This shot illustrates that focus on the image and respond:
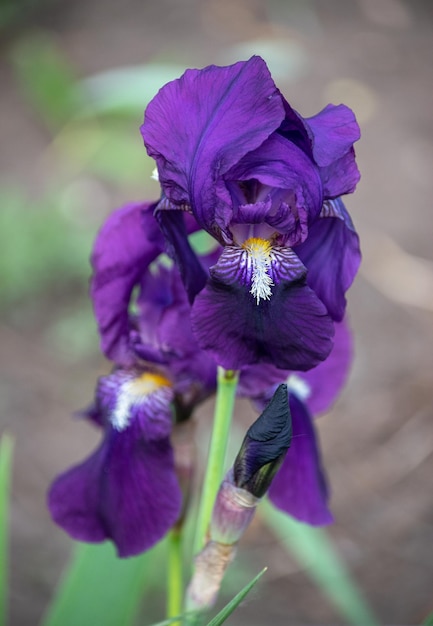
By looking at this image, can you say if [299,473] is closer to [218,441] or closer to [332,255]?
[218,441]

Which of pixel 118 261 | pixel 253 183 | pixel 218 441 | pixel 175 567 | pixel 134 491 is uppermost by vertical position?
pixel 253 183

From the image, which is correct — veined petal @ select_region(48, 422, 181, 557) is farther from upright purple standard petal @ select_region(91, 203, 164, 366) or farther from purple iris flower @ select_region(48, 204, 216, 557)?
upright purple standard petal @ select_region(91, 203, 164, 366)

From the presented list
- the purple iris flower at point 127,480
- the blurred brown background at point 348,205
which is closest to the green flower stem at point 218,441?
the purple iris flower at point 127,480

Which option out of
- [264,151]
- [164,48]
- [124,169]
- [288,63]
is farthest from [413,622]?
[164,48]

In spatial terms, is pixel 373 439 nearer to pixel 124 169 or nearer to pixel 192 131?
pixel 124 169

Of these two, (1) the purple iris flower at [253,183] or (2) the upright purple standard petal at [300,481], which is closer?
(1) the purple iris flower at [253,183]

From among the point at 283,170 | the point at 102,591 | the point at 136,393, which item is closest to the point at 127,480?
the point at 136,393

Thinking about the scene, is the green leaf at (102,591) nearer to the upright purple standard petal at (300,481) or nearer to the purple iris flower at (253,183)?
the upright purple standard petal at (300,481)

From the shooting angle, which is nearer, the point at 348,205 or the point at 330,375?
the point at 330,375
